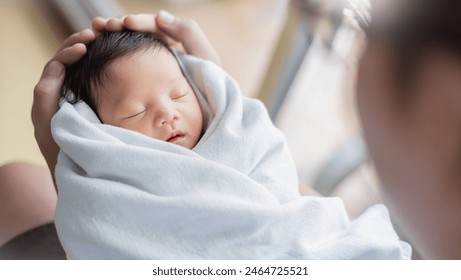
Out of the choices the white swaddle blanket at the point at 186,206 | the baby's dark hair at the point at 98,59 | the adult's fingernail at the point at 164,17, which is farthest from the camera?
the adult's fingernail at the point at 164,17

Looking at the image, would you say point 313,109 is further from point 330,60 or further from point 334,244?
point 334,244

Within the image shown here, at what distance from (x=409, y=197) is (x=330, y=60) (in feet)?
1.23

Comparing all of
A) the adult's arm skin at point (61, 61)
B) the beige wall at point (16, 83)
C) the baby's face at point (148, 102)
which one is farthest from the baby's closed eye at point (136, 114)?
the beige wall at point (16, 83)

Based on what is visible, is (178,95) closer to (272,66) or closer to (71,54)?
(71,54)

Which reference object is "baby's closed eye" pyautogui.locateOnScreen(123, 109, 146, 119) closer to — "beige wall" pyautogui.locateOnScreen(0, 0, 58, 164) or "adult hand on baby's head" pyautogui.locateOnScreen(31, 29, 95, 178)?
"adult hand on baby's head" pyautogui.locateOnScreen(31, 29, 95, 178)

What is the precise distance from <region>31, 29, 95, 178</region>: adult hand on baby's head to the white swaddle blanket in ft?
0.20

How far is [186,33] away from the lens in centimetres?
88

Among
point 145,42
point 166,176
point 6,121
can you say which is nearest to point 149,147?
point 166,176

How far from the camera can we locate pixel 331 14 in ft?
2.59

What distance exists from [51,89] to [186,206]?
0.90 ft

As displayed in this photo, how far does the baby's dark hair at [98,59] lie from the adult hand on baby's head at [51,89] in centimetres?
1

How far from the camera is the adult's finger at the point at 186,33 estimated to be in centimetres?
87

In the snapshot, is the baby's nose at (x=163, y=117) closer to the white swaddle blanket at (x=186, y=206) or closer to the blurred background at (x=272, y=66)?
the white swaddle blanket at (x=186, y=206)

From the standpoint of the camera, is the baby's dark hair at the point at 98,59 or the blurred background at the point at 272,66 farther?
the blurred background at the point at 272,66
